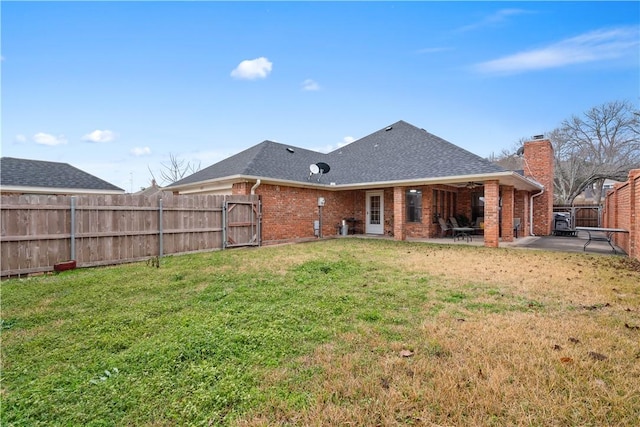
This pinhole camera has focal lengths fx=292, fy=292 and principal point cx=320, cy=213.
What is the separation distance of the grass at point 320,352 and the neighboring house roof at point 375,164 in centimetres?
622

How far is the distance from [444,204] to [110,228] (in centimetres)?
1381

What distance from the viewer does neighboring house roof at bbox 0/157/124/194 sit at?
42.0 feet

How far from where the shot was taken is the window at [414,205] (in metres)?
13.8

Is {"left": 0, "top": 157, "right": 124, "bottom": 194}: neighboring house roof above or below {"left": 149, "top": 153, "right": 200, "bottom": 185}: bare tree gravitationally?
below

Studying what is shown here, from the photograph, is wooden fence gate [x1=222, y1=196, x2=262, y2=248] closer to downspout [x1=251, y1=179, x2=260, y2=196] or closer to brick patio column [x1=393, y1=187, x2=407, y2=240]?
downspout [x1=251, y1=179, x2=260, y2=196]

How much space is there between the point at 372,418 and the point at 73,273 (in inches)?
289

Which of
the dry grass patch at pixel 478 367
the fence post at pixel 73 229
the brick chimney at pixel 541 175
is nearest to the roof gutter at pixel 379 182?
the brick chimney at pixel 541 175

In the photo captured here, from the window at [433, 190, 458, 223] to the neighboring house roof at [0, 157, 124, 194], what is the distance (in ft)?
55.0

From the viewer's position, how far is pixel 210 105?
15.3 meters

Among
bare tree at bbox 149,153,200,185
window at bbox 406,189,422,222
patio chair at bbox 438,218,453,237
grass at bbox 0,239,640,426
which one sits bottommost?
grass at bbox 0,239,640,426

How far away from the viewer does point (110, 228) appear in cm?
755

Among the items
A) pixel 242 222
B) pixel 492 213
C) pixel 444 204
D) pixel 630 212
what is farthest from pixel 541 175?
pixel 242 222

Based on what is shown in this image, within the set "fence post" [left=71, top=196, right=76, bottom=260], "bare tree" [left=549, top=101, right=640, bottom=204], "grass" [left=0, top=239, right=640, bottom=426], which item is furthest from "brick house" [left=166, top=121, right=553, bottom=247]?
"bare tree" [left=549, top=101, right=640, bottom=204]

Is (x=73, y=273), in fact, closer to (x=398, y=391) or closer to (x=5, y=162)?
(x=398, y=391)
